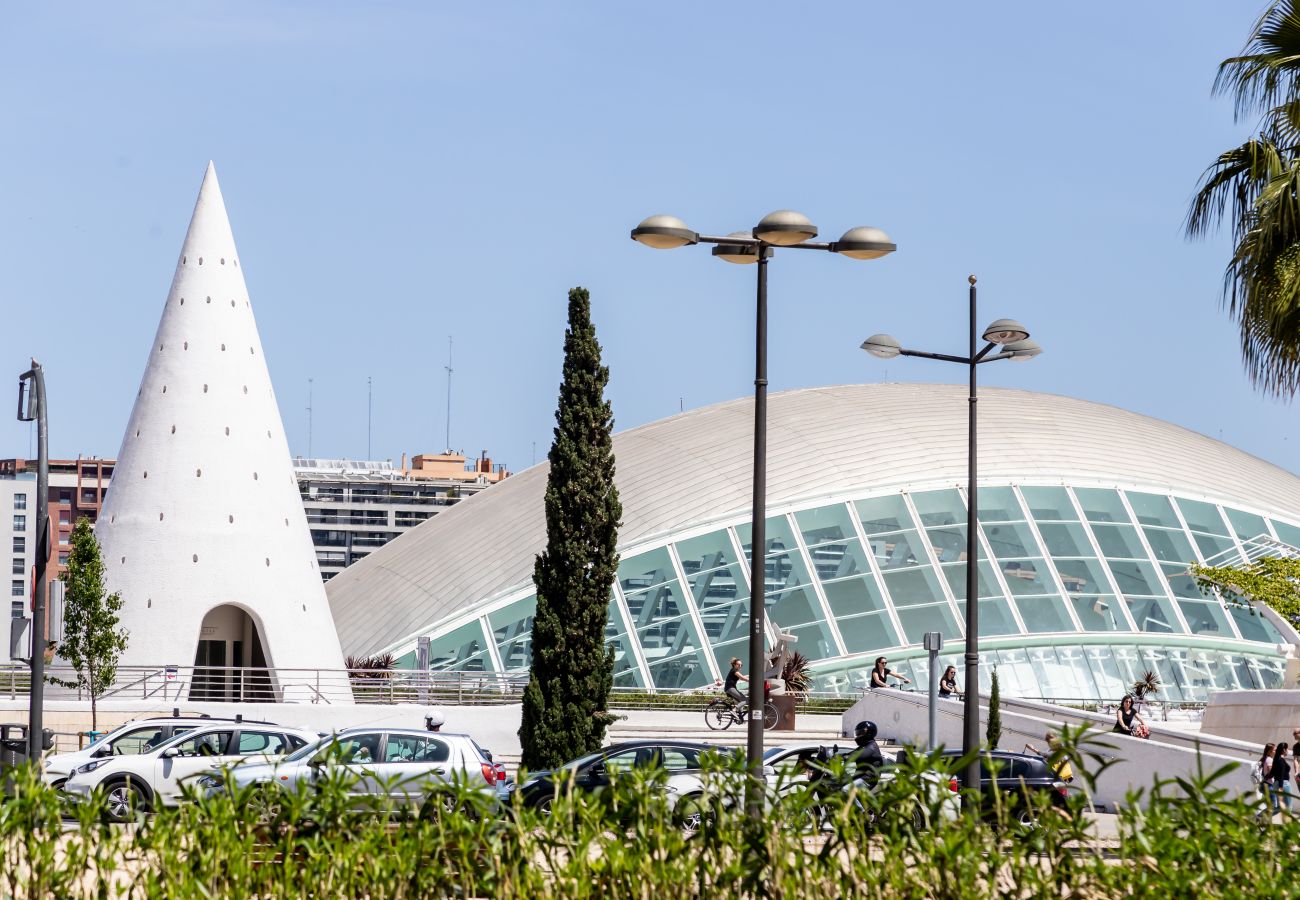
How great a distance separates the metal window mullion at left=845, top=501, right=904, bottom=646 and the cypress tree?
1362cm

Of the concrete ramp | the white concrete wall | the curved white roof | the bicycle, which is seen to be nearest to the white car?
the concrete ramp

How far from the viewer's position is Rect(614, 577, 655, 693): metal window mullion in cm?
4028

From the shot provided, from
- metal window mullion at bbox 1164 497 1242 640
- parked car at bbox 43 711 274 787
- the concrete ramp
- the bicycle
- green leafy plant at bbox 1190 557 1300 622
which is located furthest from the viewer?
metal window mullion at bbox 1164 497 1242 640

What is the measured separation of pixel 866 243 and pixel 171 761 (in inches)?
438

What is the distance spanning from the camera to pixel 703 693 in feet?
129

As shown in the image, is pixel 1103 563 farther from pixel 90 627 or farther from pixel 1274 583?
pixel 90 627

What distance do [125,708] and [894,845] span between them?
25.9 m

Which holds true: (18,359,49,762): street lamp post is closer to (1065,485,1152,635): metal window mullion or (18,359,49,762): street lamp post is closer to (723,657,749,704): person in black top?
(723,657,749,704): person in black top

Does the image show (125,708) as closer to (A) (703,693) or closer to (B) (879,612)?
(A) (703,693)

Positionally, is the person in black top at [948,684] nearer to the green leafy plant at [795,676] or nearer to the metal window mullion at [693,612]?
the green leafy plant at [795,676]

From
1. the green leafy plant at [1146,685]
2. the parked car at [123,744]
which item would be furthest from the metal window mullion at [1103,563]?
the parked car at [123,744]

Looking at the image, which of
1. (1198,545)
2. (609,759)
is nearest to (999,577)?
(1198,545)

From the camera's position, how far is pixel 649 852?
9.66 metres

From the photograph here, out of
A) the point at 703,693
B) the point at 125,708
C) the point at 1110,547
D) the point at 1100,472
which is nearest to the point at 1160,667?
the point at 1110,547
